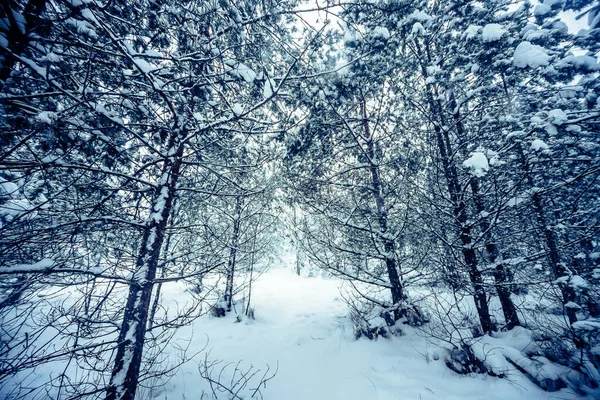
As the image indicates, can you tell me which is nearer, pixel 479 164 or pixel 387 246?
pixel 479 164

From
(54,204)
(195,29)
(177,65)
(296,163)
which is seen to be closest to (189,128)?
(177,65)

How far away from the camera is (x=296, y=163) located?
5.00 m

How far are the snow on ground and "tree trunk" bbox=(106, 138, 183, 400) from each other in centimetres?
183

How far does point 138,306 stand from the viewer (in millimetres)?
2984

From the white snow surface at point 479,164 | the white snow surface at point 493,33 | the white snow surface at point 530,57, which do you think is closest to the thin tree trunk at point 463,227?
the white snow surface at point 479,164

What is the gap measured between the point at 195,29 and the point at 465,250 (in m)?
6.70

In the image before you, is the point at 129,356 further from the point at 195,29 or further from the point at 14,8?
the point at 195,29

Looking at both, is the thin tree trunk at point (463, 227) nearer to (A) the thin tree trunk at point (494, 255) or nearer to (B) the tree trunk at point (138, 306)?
(A) the thin tree trunk at point (494, 255)

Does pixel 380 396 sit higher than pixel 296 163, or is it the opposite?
pixel 296 163

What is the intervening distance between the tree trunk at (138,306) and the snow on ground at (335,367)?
1.83 metres

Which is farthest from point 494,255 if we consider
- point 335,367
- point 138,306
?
point 138,306

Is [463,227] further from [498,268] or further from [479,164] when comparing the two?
[498,268]

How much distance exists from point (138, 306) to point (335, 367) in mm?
4025

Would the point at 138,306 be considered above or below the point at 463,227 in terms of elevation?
below
